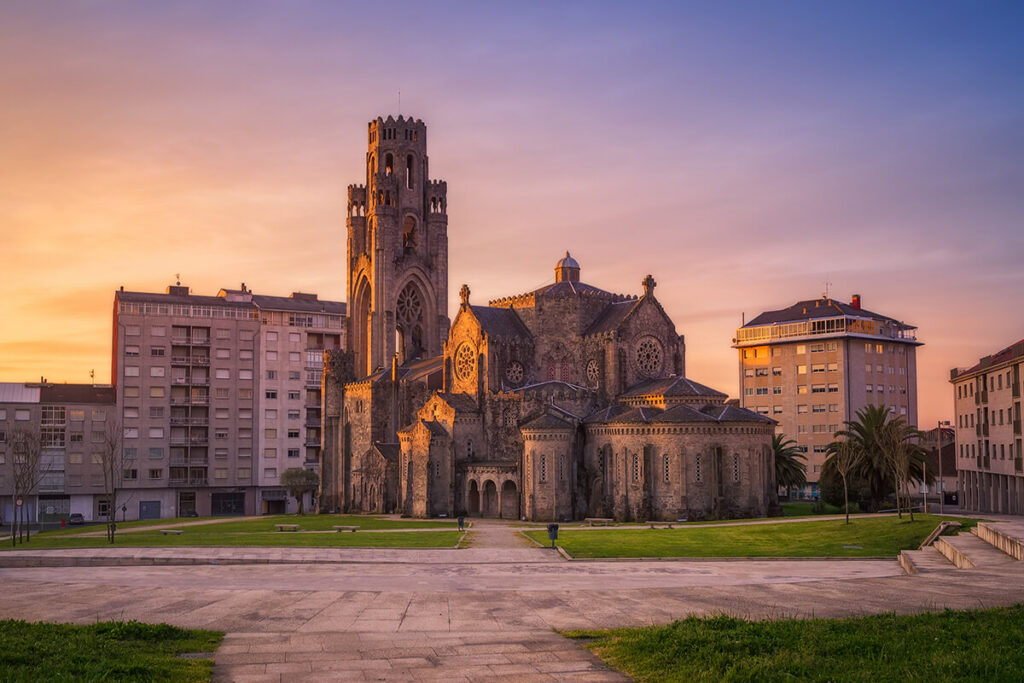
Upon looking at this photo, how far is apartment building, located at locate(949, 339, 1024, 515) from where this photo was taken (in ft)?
197

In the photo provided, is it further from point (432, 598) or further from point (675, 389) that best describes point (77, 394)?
point (432, 598)

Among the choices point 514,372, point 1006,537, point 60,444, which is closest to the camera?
point 1006,537

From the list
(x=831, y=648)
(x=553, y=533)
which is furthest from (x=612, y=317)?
(x=831, y=648)

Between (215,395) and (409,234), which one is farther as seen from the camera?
(215,395)

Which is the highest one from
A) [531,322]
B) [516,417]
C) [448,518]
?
[531,322]

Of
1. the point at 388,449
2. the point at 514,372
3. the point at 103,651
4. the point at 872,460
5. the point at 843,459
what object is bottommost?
the point at 103,651

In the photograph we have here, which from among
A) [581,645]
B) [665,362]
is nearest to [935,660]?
[581,645]

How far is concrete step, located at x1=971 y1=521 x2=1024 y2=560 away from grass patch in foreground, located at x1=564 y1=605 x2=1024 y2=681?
456 inches

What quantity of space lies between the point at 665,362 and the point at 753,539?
3194 centimetres

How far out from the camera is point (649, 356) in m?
74.8

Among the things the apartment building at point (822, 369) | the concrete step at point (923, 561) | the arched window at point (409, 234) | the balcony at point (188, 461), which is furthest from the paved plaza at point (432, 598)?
the apartment building at point (822, 369)

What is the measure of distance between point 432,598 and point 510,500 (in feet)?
136

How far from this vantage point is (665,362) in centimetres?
7544

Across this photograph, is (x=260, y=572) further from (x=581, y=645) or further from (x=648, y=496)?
(x=648, y=496)
